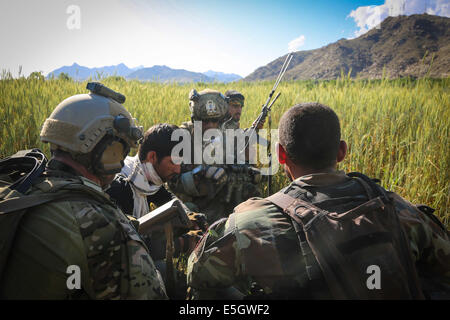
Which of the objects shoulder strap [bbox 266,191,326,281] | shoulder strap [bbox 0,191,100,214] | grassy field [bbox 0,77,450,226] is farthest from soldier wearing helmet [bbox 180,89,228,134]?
shoulder strap [bbox 0,191,100,214]

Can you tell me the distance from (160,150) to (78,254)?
5.39ft

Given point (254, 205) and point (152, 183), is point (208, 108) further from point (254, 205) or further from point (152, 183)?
point (254, 205)

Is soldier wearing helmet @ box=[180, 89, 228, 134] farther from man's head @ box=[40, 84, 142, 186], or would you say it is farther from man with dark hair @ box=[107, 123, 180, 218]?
man's head @ box=[40, 84, 142, 186]

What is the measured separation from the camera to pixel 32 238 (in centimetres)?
121

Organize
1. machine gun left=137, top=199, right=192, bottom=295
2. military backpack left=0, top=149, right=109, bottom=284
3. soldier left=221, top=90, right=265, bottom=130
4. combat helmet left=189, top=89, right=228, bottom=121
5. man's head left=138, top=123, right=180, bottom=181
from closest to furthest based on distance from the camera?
military backpack left=0, top=149, right=109, bottom=284
machine gun left=137, top=199, right=192, bottom=295
man's head left=138, top=123, right=180, bottom=181
combat helmet left=189, top=89, right=228, bottom=121
soldier left=221, top=90, right=265, bottom=130

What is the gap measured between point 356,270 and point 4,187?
1.69 m

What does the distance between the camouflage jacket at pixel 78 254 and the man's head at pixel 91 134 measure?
0.80 feet

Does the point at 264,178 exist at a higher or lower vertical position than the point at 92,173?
lower

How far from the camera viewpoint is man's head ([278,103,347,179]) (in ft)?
5.32

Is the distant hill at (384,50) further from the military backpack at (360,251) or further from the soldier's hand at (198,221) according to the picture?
the military backpack at (360,251)

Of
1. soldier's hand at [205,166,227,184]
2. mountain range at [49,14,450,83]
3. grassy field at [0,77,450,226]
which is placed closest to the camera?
grassy field at [0,77,450,226]

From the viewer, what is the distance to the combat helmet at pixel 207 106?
406 centimetres

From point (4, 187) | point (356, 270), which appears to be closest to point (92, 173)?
point (4, 187)
